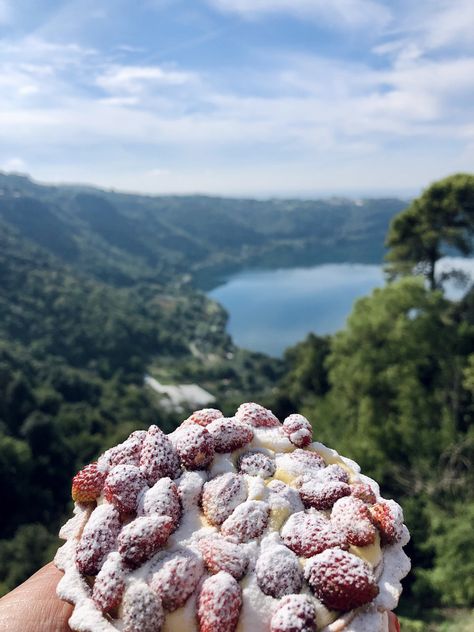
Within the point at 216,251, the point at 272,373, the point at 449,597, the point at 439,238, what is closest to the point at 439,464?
the point at 449,597

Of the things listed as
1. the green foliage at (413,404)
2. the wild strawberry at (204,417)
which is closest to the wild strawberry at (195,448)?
the wild strawberry at (204,417)

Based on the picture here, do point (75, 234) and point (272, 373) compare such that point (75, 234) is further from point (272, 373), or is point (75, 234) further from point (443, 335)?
point (443, 335)

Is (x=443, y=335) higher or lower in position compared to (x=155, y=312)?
higher

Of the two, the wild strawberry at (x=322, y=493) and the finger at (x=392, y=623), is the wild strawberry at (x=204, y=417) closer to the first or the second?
the wild strawberry at (x=322, y=493)

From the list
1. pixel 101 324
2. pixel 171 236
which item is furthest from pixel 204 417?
pixel 171 236

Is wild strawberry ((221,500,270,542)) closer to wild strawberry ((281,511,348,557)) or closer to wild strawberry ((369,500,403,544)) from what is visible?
wild strawberry ((281,511,348,557))
